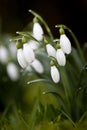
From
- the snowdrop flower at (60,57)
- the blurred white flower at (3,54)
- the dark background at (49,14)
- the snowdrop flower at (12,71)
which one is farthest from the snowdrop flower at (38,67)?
the dark background at (49,14)

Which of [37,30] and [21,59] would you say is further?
[37,30]

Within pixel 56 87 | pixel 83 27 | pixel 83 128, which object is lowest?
pixel 83 128

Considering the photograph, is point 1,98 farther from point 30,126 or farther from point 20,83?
point 30,126

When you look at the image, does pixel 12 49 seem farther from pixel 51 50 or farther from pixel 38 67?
pixel 51 50

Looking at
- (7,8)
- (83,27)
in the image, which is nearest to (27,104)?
(83,27)

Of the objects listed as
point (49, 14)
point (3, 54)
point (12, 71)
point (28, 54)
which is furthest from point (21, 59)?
point (49, 14)

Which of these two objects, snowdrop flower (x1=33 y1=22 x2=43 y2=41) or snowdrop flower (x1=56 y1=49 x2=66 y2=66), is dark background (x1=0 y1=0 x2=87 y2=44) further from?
snowdrop flower (x1=56 y1=49 x2=66 y2=66)
